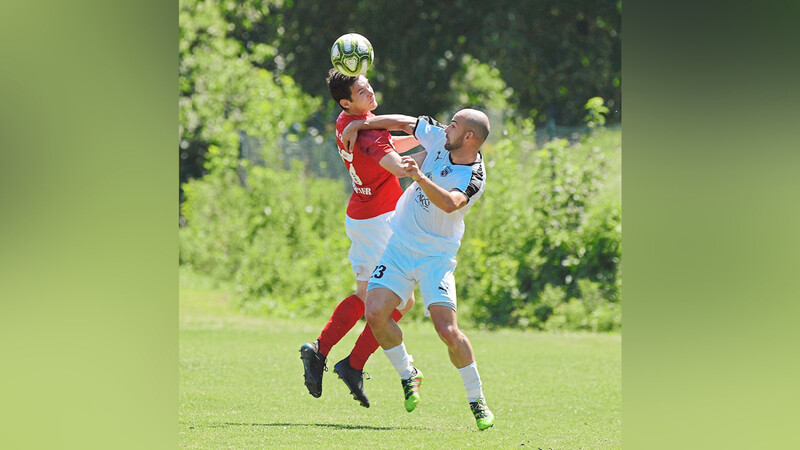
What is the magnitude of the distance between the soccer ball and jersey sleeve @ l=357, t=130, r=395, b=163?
0.36m

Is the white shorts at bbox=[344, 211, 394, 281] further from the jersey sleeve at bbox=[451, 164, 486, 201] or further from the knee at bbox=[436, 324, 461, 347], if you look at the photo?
the knee at bbox=[436, 324, 461, 347]

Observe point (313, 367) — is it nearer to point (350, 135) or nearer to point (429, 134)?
point (350, 135)

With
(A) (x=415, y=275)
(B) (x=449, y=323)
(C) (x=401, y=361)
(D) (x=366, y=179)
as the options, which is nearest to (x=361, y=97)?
(D) (x=366, y=179)

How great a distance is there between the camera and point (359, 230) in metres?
6.72

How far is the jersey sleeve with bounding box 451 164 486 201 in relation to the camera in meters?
5.79

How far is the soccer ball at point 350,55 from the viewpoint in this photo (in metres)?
6.09

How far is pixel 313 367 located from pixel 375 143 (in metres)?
1.55
